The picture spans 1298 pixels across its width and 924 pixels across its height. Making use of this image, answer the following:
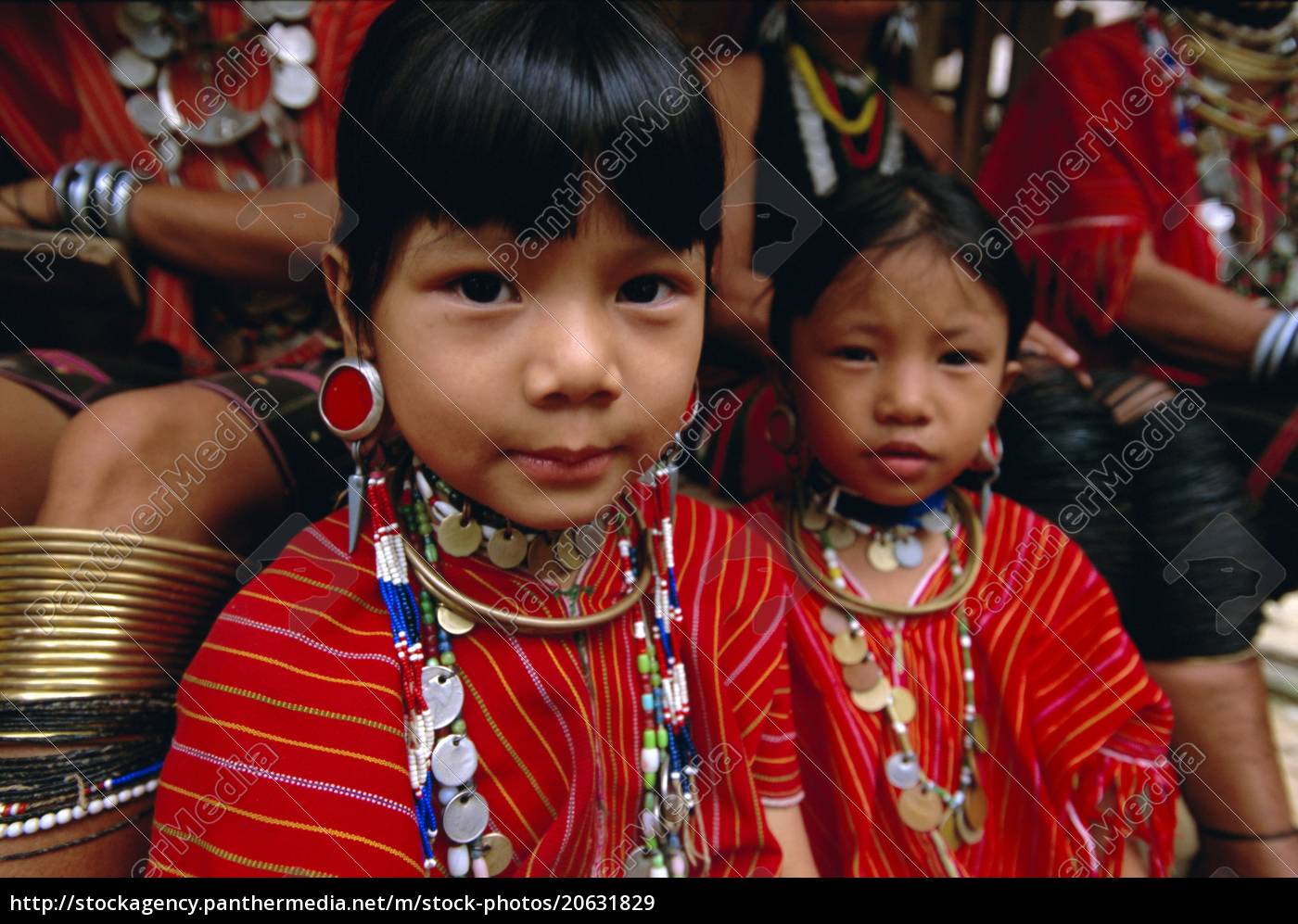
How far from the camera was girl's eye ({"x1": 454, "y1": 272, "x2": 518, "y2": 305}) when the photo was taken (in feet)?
2.43

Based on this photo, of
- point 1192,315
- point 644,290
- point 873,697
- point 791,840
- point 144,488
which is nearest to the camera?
point 644,290

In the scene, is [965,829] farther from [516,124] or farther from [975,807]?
[516,124]

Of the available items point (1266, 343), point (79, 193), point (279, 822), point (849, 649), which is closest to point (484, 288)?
point (279, 822)

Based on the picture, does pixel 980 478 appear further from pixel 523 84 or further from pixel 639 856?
pixel 523 84

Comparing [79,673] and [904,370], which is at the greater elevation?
[904,370]

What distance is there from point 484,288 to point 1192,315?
5.42 ft

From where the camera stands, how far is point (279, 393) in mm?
1157

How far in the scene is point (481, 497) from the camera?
0.82 m

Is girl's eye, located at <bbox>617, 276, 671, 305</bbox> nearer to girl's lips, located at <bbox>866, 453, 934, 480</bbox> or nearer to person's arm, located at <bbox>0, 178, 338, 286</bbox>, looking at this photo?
girl's lips, located at <bbox>866, 453, 934, 480</bbox>

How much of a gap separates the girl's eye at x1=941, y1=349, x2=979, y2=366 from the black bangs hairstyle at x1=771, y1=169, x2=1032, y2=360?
0.12 metres

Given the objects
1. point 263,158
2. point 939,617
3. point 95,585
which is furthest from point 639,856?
point 263,158

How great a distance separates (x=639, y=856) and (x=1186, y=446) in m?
1.22

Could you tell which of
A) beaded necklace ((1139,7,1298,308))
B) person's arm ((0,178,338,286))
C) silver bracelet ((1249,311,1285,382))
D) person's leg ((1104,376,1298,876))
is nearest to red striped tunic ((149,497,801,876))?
person's arm ((0,178,338,286))

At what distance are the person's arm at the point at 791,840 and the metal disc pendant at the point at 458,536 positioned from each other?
0.56 metres
